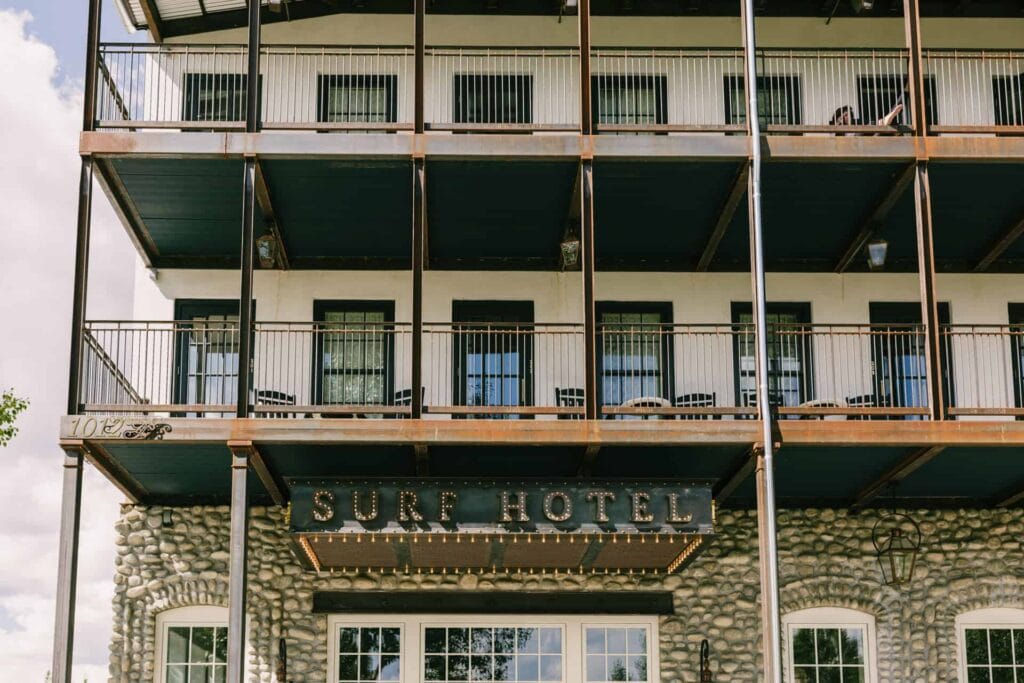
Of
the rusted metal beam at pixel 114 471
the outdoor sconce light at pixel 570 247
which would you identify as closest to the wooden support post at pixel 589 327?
the outdoor sconce light at pixel 570 247

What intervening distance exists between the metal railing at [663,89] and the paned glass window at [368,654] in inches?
292

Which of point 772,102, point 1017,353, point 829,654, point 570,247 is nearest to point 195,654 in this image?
point 570,247

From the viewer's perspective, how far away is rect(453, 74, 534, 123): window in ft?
69.3

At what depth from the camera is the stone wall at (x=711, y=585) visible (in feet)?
64.8

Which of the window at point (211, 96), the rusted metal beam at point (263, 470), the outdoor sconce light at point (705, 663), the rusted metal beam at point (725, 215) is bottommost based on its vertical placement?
the outdoor sconce light at point (705, 663)

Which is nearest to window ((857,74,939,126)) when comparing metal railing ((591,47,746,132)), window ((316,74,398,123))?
Result: metal railing ((591,47,746,132))

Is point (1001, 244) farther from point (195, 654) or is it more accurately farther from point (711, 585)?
point (195, 654)

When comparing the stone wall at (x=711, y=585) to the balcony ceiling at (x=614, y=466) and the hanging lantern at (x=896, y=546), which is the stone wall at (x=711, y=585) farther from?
the balcony ceiling at (x=614, y=466)

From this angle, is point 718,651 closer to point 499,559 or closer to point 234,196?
point 499,559

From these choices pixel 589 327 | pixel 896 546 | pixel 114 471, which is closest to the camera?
pixel 589 327

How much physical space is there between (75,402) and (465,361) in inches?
214

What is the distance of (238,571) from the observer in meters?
16.5

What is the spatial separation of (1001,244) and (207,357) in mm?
10482

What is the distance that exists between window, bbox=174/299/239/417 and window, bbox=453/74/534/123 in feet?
13.5
